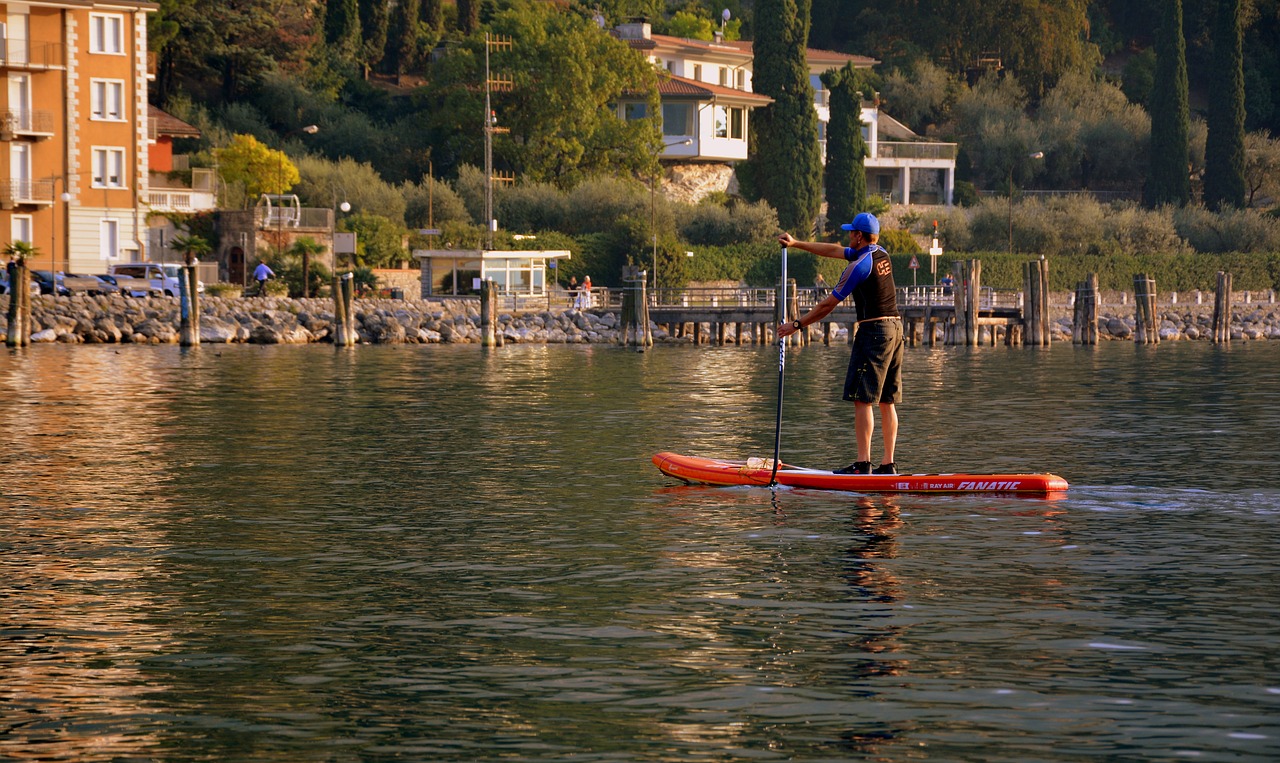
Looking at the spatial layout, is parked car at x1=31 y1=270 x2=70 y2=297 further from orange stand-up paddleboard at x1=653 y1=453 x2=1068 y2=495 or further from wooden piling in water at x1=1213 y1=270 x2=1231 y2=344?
orange stand-up paddleboard at x1=653 y1=453 x2=1068 y2=495

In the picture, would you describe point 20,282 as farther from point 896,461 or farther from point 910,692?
point 910,692

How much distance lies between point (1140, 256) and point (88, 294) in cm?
5322

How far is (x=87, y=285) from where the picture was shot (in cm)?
6756

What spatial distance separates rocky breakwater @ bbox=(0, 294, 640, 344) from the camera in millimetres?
62062

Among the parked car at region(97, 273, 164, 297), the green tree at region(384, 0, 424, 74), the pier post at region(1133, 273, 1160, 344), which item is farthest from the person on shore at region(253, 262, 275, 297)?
the green tree at region(384, 0, 424, 74)

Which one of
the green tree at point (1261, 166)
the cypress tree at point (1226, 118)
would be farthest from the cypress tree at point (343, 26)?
the green tree at point (1261, 166)

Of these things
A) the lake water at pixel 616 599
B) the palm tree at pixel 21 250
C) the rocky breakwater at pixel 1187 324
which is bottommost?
the lake water at pixel 616 599

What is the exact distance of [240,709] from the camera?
9.95 metres

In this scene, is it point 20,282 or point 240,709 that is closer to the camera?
point 240,709

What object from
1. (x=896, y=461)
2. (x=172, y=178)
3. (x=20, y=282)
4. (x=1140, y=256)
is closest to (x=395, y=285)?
(x=172, y=178)

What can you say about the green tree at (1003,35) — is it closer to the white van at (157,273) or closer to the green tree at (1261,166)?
the green tree at (1261,166)

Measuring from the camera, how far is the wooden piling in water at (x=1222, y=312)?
72.4 metres

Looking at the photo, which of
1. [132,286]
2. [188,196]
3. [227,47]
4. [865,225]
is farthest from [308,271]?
[865,225]

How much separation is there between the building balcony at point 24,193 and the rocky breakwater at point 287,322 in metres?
9.05
